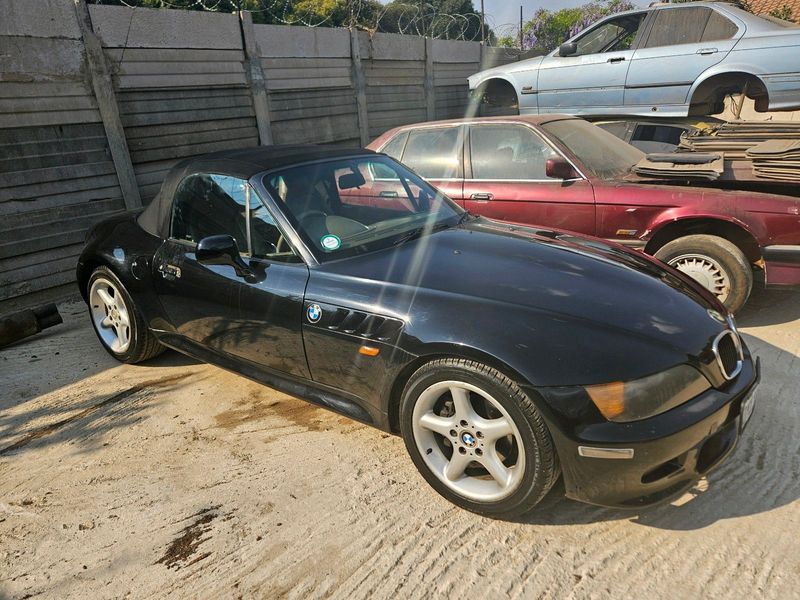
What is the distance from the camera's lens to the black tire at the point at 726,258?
12.6 feet

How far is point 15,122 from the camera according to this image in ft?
16.6

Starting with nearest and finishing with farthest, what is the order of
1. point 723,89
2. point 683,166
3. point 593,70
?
point 683,166
point 723,89
point 593,70

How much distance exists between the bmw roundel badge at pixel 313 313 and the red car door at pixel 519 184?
2.28m

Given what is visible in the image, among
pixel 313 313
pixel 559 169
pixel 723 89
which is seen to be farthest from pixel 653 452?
pixel 723 89

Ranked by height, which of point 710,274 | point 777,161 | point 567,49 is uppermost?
point 567,49

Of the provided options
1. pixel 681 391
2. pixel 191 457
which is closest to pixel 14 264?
pixel 191 457

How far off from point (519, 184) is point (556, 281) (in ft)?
7.93

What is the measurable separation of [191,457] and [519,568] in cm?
175

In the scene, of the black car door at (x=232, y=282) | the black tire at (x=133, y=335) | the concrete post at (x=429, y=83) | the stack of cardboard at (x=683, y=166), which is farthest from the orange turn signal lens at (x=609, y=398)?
the concrete post at (x=429, y=83)

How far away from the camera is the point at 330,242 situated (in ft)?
9.36

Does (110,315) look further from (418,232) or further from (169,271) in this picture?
(418,232)

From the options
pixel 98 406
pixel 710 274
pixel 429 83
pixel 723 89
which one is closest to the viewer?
pixel 98 406

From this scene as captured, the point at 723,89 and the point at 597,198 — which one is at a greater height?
the point at 723,89

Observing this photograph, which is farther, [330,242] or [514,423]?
[330,242]
